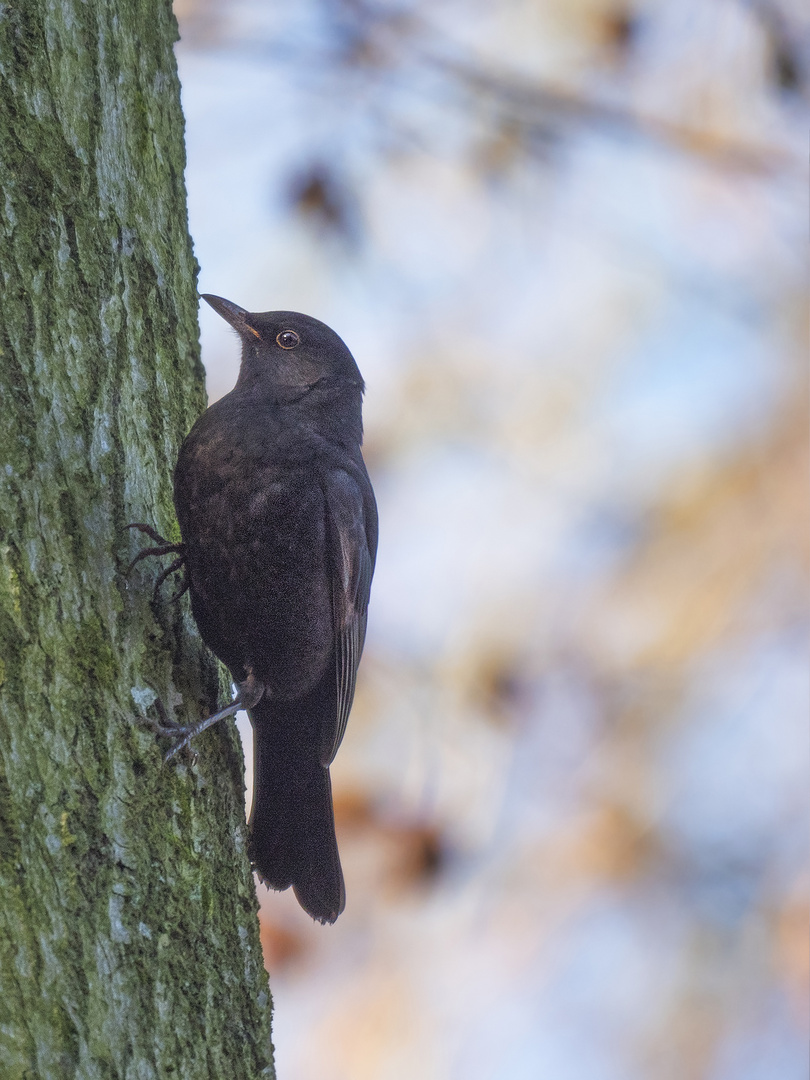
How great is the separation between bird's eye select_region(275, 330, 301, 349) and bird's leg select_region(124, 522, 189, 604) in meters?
1.01

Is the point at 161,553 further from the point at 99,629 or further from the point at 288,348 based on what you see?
the point at 288,348

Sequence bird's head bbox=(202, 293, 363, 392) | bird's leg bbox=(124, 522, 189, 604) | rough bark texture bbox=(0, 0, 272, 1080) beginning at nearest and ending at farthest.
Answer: rough bark texture bbox=(0, 0, 272, 1080) < bird's leg bbox=(124, 522, 189, 604) < bird's head bbox=(202, 293, 363, 392)

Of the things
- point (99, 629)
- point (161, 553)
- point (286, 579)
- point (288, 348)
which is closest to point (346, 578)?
point (286, 579)

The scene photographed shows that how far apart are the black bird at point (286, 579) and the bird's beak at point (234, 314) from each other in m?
0.24

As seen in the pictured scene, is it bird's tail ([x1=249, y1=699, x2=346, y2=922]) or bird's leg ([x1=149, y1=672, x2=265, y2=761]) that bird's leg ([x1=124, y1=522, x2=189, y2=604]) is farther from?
bird's tail ([x1=249, y1=699, x2=346, y2=922])

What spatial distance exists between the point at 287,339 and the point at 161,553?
1289mm

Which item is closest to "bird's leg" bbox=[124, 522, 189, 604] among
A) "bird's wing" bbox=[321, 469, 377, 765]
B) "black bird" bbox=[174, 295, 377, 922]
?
"black bird" bbox=[174, 295, 377, 922]

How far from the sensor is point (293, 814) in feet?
11.8

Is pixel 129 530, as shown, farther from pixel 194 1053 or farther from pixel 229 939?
pixel 194 1053

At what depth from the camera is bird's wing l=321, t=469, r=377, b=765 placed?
353 centimetres

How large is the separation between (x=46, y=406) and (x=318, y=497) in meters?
1.04

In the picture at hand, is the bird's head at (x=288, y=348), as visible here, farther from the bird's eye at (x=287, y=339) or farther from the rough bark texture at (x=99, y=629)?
the rough bark texture at (x=99, y=629)

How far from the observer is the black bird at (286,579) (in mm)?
3328

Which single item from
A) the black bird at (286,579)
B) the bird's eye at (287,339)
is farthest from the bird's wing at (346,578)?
the bird's eye at (287,339)
